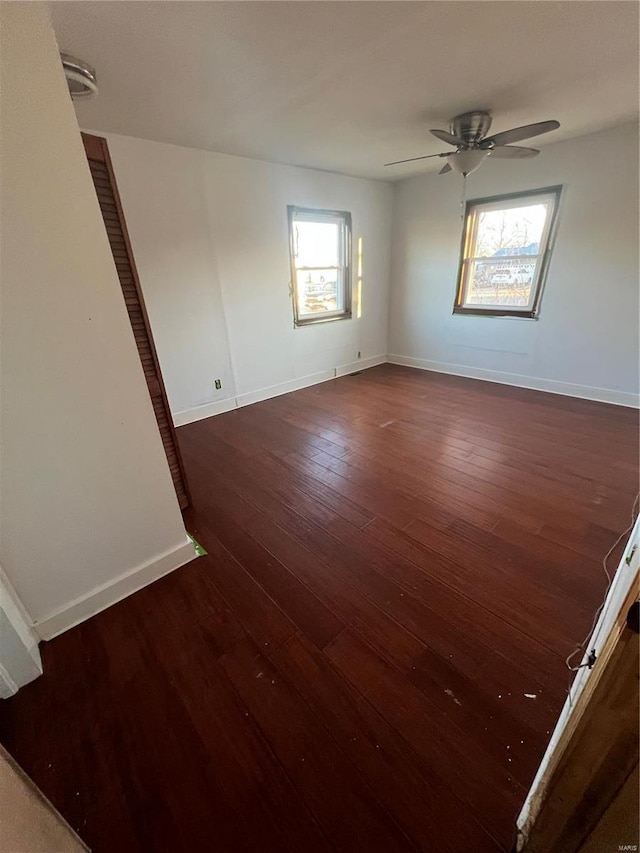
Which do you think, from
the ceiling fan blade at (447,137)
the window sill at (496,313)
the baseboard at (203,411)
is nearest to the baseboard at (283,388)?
A: the baseboard at (203,411)

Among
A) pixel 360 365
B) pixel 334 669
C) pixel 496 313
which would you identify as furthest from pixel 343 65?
pixel 360 365

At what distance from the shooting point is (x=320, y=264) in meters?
4.10

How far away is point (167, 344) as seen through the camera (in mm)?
3156

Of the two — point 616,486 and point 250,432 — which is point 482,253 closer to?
point 616,486

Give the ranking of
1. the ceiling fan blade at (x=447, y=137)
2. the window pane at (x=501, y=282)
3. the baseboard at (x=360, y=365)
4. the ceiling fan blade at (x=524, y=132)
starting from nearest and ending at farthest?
the ceiling fan blade at (x=524, y=132) < the ceiling fan blade at (x=447, y=137) < the window pane at (x=501, y=282) < the baseboard at (x=360, y=365)

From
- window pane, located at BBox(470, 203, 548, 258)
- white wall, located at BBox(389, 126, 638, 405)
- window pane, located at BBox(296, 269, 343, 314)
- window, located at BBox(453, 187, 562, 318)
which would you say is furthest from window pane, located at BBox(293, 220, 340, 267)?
window pane, located at BBox(470, 203, 548, 258)

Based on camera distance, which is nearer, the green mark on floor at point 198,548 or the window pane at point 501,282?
the green mark on floor at point 198,548

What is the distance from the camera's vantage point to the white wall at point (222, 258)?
9.17 feet

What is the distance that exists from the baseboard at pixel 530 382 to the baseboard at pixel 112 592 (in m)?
3.95

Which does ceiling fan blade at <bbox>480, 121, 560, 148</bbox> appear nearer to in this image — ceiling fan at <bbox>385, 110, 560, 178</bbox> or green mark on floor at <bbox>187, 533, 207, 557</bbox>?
ceiling fan at <bbox>385, 110, 560, 178</bbox>

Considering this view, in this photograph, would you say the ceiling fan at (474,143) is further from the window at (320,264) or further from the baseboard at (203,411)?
the baseboard at (203,411)

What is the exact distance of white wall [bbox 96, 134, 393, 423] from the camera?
2795mm

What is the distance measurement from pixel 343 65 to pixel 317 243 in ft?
7.69

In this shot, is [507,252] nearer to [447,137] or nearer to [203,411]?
[447,137]
